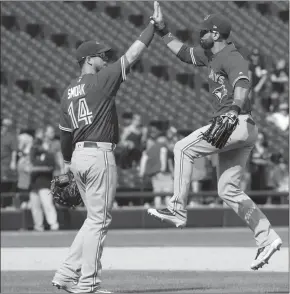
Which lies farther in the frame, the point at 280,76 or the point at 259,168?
the point at 280,76

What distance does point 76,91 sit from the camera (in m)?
8.69

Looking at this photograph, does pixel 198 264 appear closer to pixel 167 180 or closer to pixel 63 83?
pixel 167 180

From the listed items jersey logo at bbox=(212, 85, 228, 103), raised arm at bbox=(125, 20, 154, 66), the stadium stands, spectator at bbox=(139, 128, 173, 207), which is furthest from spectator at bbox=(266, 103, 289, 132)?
raised arm at bbox=(125, 20, 154, 66)

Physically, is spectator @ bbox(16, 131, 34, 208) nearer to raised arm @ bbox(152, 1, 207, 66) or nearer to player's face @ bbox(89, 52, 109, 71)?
raised arm @ bbox(152, 1, 207, 66)

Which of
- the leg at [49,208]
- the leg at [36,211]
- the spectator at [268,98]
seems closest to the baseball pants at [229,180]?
the leg at [49,208]

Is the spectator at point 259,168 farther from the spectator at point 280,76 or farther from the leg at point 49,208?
the leg at point 49,208

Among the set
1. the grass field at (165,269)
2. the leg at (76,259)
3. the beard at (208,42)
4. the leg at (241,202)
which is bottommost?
the grass field at (165,269)

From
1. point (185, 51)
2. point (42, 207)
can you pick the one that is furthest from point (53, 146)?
point (185, 51)

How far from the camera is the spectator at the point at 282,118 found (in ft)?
69.6

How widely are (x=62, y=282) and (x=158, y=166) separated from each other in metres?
10.4

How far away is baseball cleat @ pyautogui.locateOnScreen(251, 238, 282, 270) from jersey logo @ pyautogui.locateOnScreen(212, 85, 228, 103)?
136cm

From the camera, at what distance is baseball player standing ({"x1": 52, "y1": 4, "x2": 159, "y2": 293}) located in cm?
857

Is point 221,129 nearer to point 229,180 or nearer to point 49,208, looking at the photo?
point 229,180

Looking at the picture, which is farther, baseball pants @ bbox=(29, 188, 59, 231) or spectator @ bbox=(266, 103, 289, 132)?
spectator @ bbox=(266, 103, 289, 132)
